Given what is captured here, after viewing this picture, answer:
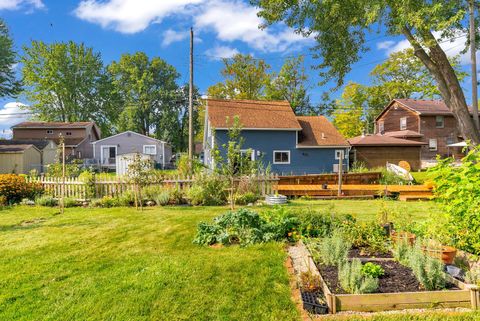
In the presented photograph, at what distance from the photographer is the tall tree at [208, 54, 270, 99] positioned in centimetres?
3538

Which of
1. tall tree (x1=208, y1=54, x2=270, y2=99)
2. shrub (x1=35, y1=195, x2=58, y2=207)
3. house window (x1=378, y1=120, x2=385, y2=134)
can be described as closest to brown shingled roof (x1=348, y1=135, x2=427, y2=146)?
house window (x1=378, y1=120, x2=385, y2=134)

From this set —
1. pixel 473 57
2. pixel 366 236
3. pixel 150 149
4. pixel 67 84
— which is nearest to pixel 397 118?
pixel 473 57

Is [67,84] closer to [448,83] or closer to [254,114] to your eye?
[254,114]

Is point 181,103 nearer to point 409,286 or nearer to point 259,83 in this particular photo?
point 259,83

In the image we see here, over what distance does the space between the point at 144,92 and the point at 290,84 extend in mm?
22387

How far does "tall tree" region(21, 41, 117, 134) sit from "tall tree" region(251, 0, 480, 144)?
41.5m

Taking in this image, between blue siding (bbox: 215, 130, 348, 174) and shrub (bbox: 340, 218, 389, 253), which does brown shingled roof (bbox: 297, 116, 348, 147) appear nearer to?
blue siding (bbox: 215, 130, 348, 174)

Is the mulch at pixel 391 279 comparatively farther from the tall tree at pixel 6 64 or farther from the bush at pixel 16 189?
the tall tree at pixel 6 64

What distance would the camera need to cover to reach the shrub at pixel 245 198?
10.6m

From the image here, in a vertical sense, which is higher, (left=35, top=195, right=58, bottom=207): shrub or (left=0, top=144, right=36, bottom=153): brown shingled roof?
(left=0, top=144, right=36, bottom=153): brown shingled roof

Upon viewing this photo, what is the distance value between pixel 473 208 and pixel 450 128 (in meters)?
33.3

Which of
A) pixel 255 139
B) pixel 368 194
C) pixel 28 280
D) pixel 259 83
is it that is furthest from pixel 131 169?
pixel 259 83

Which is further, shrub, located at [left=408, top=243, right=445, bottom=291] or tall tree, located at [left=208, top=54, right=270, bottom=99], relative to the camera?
tall tree, located at [left=208, top=54, right=270, bottom=99]

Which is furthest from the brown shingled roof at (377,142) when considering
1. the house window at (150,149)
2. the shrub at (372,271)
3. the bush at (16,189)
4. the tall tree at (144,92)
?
the tall tree at (144,92)
